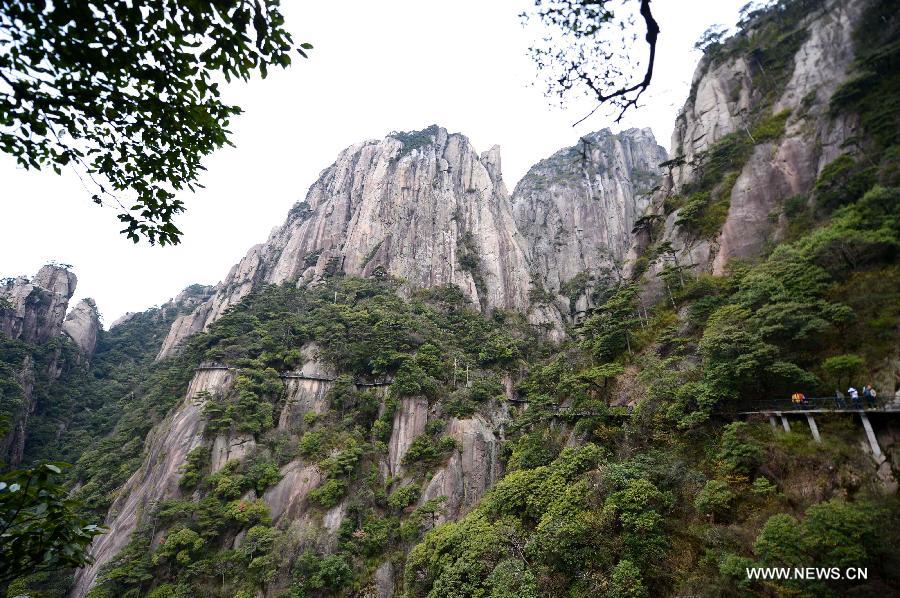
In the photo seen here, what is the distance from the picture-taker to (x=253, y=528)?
74.3 ft

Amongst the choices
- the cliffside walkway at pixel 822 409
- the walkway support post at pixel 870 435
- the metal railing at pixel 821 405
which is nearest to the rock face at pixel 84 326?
the metal railing at pixel 821 405

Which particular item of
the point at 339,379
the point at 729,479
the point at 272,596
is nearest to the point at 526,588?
the point at 729,479

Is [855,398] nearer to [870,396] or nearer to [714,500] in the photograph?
[870,396]

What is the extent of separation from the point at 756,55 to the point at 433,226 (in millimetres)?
41598

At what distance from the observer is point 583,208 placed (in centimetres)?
8094

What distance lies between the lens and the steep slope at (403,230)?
5834cm

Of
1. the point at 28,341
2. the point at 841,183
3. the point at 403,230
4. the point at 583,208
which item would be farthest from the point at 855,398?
the point at 583,208

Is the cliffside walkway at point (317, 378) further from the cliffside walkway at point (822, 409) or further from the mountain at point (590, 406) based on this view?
the cliffside walkway at point (822, 409)

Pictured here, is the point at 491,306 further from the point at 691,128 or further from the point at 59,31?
the point at 59,31

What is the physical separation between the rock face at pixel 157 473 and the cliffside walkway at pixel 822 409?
31.9 m

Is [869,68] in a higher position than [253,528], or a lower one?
higher

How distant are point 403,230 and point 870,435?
56.4m

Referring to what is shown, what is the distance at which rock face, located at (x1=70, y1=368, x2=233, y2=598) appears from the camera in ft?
79.9

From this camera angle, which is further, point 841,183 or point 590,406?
point 841,183
